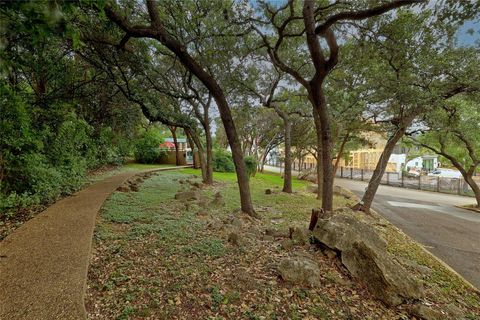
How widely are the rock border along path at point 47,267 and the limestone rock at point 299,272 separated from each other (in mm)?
2044

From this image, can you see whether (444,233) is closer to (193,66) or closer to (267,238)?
(267,238)

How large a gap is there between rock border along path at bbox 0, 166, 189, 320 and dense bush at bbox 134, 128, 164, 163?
14.3m

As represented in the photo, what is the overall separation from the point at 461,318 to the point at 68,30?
455 centimetres

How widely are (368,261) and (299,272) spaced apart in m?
0.90

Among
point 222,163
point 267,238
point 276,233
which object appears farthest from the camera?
point 222,163

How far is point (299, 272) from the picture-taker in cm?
277

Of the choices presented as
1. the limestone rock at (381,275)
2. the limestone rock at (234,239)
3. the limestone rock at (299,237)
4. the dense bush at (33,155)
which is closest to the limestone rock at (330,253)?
the limestone rock at (381,275)

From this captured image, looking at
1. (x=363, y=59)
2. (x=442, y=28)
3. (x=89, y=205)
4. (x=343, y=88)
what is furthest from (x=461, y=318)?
(x=343, y=88)

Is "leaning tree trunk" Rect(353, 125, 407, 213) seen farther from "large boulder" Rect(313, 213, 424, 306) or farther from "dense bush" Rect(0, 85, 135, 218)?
"dense bush" Rect(0, 85, 135, 218)

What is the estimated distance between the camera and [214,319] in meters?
2.08

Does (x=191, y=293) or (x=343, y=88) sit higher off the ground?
(x=343, y=88)

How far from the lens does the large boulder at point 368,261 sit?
2604mm

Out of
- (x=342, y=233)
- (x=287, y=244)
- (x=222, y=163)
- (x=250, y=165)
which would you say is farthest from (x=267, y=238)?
(x=222, y=163)

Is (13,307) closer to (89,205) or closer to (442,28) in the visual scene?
(89,205)
